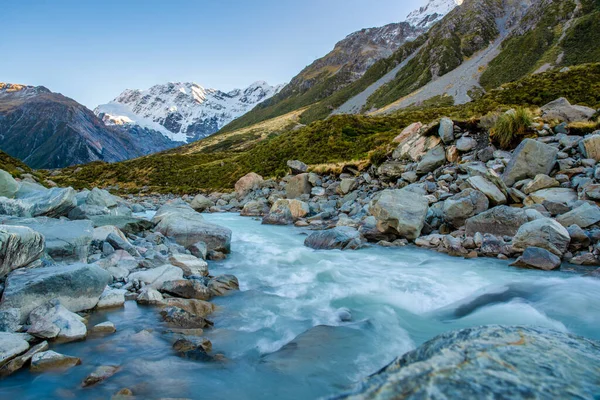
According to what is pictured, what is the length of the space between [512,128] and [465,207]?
6.88 metres

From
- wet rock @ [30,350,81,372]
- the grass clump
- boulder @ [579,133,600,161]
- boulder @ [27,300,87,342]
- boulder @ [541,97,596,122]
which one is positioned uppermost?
boulder @ [541,97,596,122]

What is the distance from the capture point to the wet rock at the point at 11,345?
414cm

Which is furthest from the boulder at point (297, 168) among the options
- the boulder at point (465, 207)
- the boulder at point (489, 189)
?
the boulder at point (465, 207)

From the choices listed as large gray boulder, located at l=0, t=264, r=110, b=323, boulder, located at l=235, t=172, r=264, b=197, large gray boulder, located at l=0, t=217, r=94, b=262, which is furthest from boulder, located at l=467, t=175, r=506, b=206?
boulder, located at l=235, t=172, r=264, b=197

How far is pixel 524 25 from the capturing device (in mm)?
128125

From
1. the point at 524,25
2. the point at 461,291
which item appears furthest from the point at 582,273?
the point at 524,25

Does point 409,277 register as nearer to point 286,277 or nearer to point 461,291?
point 461,291

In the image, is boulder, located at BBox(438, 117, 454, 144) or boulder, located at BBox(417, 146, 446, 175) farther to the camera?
boulder, located at BBox(438, 117, 454, 144)

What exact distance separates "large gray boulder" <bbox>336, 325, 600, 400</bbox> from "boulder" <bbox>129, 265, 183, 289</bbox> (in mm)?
5520

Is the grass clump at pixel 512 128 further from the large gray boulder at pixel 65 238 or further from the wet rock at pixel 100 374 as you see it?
the wet rock at pixel 100 374

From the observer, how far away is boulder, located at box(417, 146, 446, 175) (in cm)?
1822

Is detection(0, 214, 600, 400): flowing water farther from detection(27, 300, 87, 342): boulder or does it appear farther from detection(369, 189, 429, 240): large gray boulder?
detection(369, 189, 429, 240): large gray boulder

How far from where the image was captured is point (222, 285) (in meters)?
7.95

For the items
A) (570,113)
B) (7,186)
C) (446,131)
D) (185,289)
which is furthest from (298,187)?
(185,289)
